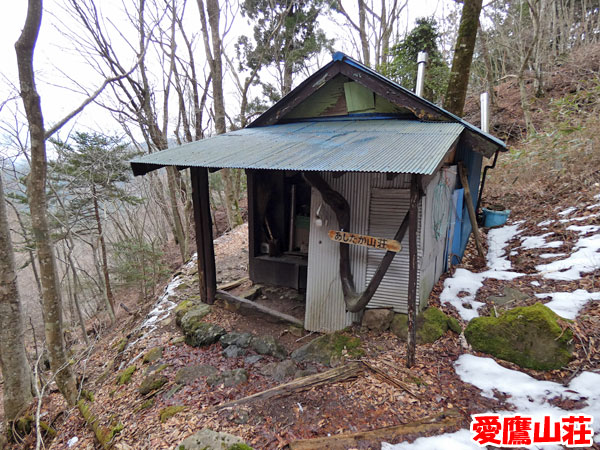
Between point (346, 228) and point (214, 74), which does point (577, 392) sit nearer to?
point (346, 228)

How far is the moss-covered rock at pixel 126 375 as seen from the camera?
446 cm

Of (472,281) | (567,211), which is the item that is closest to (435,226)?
(472,281)

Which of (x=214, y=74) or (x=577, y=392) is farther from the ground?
(x=214, y=74)

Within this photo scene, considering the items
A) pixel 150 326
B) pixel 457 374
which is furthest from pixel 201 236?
pixel 457 374

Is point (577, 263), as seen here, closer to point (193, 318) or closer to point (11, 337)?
point (193, 318)

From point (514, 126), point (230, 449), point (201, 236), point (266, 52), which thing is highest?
point (266, 52)

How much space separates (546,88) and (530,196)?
30.4 feet

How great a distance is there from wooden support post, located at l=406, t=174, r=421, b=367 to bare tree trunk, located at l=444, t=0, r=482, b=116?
5510 millimetres

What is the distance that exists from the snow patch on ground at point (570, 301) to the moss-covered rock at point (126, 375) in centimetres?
594

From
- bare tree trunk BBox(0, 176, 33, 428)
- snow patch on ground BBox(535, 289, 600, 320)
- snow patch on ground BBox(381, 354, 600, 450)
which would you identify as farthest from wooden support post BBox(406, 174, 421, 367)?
bare tree trunk BBox(0, 176, 33, 428)

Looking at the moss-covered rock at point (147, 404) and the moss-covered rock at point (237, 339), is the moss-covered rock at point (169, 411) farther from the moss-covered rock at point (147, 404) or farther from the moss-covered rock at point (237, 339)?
the moss-covered rock at point (237, 339)

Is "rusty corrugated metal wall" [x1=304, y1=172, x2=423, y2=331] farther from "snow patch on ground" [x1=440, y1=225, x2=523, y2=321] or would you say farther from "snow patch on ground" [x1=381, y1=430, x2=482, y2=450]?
"snow patch on ground" [x1=381, y1=430, x2=482, y2=450]

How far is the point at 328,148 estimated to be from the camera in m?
3.79

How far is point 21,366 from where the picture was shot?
518cm
